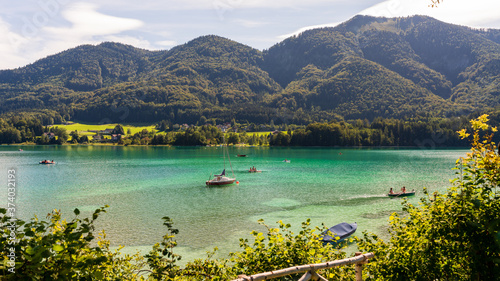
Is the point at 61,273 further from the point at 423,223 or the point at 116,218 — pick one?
the point at 116,218

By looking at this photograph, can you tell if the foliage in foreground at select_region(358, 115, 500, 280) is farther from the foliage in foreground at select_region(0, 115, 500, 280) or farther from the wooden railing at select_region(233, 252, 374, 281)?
the wooden railing at select_region(233, 252, 374, 281)

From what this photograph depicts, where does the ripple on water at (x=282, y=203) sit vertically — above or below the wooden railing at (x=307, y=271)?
below

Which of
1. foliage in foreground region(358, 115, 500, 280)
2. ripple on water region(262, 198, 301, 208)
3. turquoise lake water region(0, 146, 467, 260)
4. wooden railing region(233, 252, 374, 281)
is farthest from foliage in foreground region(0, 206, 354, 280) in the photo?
ripple on water region(262, 198, 301, 208)

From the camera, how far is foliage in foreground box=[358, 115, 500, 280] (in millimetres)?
6270

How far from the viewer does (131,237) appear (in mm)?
28531

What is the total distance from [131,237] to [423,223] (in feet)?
84.4

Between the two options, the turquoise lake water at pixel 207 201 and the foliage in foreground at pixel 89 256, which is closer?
the foliage in foreground at pixel 89 256

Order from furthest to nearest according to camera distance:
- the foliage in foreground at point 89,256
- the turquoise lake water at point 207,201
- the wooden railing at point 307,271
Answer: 1. the turquoise lake water at point 207,201
2. the wooden railing at point 307,271
3. the foliage in foreground at point 89,256

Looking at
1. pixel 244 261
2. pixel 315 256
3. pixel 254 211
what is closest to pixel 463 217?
pixel 315 256

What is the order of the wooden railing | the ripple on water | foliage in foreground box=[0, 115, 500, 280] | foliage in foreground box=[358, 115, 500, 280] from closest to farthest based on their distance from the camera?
foliage in foreground box=[0, 115, 500, 280] < foliage in foreground box=[358, 115, 500, 280] < the wooden railing < the ripple on water

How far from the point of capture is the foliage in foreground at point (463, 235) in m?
6.27

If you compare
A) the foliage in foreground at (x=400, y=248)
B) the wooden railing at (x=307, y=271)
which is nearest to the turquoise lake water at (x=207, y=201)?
the foliage in foreground at (x=400, y=248)

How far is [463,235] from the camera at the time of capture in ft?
A: 21.9

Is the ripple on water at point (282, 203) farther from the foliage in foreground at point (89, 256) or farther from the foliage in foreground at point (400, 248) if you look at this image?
the foliage in foreground at point (400, 248)
